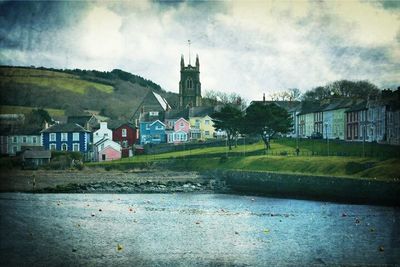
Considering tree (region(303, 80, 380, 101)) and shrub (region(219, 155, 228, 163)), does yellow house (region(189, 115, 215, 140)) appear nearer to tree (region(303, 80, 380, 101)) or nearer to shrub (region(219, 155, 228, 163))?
shrub (region(219, 155, 228, 163))

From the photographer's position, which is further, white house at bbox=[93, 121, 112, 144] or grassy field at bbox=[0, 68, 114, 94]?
white house at bbox=[93, 121, 112, 144]

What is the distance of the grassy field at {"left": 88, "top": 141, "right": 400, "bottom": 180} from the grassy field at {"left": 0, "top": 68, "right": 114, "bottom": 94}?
8.76ft

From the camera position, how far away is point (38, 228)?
10250mm

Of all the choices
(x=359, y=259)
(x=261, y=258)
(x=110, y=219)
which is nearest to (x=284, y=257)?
(x=261, y=258)

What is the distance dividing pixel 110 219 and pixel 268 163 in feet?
30.4

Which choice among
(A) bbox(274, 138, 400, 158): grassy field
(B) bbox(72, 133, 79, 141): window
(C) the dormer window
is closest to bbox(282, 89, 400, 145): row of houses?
(A) bbox(274, 138, 400, 158): grassy field

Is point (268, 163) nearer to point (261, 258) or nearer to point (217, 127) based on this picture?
point (217, 127)

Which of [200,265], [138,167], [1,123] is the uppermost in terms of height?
[1,123]

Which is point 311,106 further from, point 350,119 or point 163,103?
point 163,103

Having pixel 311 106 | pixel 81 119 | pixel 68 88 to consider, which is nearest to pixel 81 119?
pixel 81 119

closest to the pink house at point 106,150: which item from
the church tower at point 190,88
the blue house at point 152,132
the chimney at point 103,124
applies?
the chimney at point 103,124

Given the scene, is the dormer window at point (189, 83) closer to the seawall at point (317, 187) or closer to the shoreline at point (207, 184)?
the shoreline at point (207, 184)

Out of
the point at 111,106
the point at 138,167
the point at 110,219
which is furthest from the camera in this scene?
the point at 138,167

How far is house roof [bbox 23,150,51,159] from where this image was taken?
13195 mm
